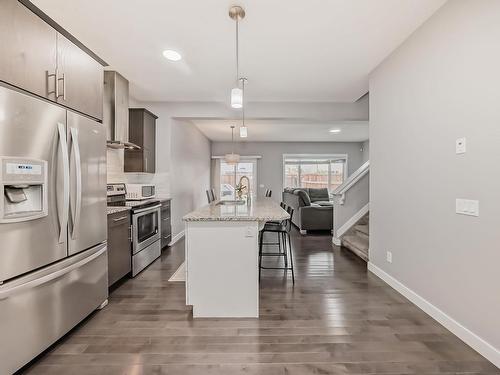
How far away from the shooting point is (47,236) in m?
1.67

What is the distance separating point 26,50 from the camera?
1567 mm

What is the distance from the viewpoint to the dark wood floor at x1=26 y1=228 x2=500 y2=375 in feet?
5.40

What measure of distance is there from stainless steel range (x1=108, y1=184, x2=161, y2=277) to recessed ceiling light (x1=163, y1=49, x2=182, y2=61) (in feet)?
5.74

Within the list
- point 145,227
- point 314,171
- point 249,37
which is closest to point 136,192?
point 145,227

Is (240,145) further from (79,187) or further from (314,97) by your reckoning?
(79,187)

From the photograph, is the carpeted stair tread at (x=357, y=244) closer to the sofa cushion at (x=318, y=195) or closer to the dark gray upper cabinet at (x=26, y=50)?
the sofa cushion at (x=318, y=195)

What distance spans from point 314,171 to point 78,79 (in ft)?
26.8

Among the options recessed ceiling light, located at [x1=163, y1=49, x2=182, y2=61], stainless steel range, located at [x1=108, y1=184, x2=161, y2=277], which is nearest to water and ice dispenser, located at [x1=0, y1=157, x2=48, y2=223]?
stainless steel range, located at [x1=108, y1=184, x2=161, y2=277]

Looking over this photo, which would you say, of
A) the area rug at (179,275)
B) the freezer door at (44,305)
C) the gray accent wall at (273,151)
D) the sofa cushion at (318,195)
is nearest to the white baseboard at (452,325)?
the area rug at (179,275)

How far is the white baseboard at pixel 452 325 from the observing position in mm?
1692

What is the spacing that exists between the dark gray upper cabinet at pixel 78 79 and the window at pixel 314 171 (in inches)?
292

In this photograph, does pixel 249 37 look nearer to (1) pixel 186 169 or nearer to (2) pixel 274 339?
(2) pixel 274 339

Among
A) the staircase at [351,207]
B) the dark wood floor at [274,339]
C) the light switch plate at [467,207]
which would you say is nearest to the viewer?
the dark wood floor at [274,339]

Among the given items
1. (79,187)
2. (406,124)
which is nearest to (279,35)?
(406,124)
